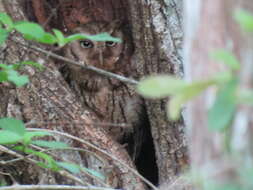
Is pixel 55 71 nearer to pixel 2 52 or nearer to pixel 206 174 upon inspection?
pixel 2 52

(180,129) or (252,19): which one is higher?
(252,19)

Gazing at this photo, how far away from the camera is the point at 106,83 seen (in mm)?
3320

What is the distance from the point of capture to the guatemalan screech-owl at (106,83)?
3.24 meters

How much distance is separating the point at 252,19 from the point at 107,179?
187cm

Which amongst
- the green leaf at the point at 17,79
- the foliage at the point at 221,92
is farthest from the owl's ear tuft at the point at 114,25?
the foliage at the point at 221,92

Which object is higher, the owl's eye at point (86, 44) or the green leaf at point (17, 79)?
the owl's eye at point (86, 44)

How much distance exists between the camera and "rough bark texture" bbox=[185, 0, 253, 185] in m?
0.85

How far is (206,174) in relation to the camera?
2.84 ft

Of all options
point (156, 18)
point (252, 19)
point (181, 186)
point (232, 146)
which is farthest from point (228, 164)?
point (156, 18)

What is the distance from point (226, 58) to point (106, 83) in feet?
8.23

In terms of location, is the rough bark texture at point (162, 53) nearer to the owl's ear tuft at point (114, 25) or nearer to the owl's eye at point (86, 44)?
the owl's ear tuft at point (114, 25)

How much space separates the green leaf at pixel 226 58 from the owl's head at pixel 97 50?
2410 millimetres

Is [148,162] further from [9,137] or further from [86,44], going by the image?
[9,137]

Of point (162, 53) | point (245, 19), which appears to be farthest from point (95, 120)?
point (245, 19)
